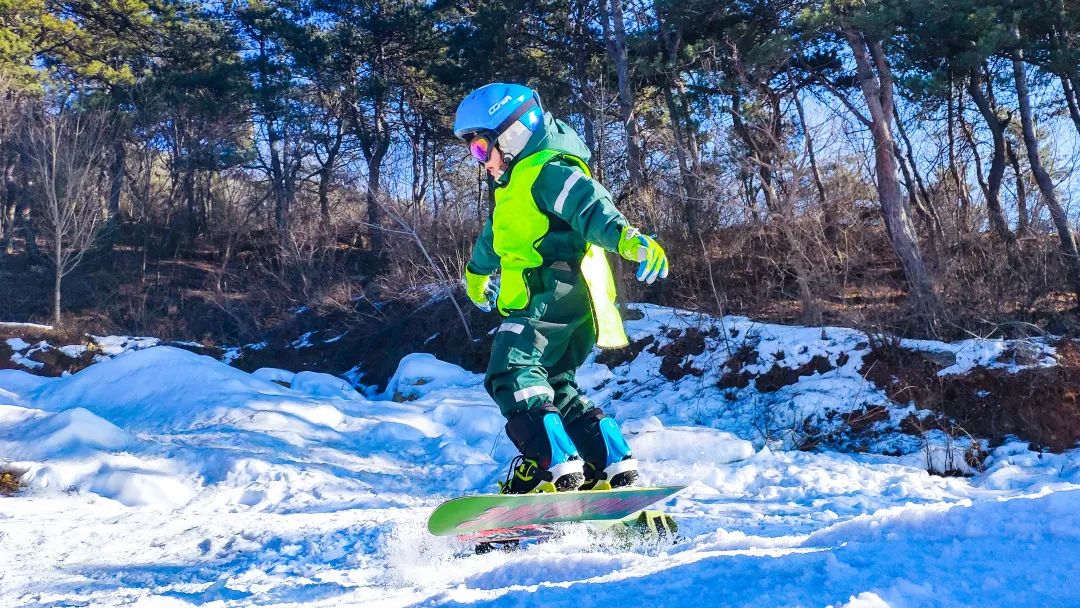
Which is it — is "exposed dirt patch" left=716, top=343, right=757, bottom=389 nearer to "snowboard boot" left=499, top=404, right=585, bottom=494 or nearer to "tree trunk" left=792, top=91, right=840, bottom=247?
"tree trunk" left=792, top=91, right=840, bottom=247

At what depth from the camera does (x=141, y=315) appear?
23.2m

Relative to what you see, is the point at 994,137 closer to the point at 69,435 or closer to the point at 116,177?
the point at 69,435

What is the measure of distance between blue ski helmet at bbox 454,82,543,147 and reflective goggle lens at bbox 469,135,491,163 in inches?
1.5

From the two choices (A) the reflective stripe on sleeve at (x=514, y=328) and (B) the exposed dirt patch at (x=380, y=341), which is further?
(B) the exposed dirt patch at (x=380, y=341)

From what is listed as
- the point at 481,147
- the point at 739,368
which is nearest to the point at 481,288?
the point at 481,147

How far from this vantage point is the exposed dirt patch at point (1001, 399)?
17.5 ft

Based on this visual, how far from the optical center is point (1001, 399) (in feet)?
18.6

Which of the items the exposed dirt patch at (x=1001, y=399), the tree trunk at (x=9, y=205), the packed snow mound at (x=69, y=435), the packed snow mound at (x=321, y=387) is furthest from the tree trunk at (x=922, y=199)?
the tree trunk at (x=9, y=205)

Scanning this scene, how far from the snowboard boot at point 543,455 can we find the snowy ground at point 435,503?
0.72 ft

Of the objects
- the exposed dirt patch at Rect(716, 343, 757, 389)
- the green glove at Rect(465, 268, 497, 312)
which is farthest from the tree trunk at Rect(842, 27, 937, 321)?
the green glove at Rect(465, 268, 497, 312)

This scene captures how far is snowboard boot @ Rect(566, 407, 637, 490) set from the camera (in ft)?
11.1

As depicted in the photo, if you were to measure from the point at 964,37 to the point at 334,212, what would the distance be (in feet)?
69.4

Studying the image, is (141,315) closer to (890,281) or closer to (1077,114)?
(890,281)

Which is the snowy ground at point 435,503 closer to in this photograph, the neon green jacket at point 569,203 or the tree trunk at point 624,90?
the neon green jacket at point 569,203
